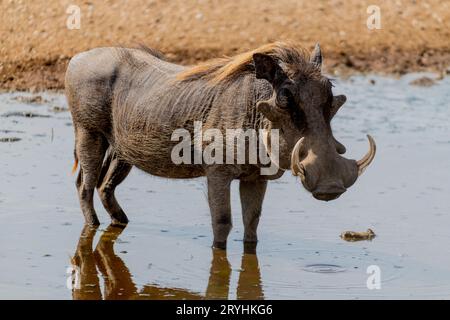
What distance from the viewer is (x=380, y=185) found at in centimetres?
1046

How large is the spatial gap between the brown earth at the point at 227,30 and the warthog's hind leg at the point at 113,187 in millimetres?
5311

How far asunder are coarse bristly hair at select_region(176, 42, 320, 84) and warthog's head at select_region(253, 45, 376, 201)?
0.03 ft

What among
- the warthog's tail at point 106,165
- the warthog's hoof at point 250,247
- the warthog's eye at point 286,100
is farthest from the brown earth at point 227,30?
the warthog's eye at point 286,100

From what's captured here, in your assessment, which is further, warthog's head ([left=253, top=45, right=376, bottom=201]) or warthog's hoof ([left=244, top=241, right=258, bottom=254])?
warthog's hoof ([left=244, top=241, right=258, bottom=254])

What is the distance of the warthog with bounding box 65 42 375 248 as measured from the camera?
24.9ft

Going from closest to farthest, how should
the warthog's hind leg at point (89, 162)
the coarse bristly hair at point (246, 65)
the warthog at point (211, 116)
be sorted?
the warthog at point (211, 116)
the coarse bristly hair at point (246, 65)
the warthog's hind leg at point (89, 162)

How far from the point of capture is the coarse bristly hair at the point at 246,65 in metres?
7.82

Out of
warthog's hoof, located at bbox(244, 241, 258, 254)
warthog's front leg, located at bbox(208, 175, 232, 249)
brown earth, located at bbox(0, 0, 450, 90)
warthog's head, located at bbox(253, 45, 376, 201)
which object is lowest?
warthog's hoof, located at bbox(244, 241, 258, 254)

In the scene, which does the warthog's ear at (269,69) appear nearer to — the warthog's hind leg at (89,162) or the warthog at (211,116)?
the warthog at (211,116)

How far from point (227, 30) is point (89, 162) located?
6427 millimetres

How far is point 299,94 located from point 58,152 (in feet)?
14.2

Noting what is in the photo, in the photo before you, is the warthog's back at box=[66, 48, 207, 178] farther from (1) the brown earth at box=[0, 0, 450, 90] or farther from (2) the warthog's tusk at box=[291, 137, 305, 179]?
(1) the brown earth at box=[0, 0, 450, 90]

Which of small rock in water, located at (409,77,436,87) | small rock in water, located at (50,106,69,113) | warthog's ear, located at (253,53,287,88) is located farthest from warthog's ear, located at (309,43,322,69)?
small rock in water, located at (409,77,436,87)

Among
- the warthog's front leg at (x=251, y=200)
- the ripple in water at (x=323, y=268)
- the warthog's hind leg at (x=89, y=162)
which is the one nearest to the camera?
the ripple in water at (x=323, y=268)
